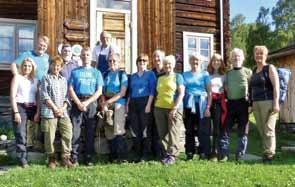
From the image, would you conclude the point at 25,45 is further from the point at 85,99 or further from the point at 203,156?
the point at 203,156

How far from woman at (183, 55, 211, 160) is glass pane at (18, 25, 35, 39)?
25.6 feet

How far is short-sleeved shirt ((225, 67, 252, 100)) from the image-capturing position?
29.2 feet

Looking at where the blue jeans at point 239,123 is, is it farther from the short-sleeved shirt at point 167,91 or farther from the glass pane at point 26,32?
the glass pane at point 26,32

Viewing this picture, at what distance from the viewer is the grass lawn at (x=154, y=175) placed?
7.17 meters

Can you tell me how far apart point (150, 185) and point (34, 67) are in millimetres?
Result: 2917

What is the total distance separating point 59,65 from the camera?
8.32 meters

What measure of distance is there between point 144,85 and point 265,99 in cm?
209

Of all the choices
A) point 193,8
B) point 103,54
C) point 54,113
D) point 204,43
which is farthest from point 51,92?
point 204,43

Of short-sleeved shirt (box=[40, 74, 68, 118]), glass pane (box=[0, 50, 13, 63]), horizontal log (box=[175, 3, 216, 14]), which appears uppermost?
horizontal log (box=[175, 3, 216, 14])

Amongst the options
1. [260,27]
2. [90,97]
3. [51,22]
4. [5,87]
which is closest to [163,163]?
[90,97]

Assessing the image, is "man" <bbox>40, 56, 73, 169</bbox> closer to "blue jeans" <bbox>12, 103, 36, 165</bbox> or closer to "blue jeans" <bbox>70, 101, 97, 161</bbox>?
"blue jeans" <bbox>70, 101, 97, 161</bbox>

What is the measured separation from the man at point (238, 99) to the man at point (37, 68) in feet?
10.5

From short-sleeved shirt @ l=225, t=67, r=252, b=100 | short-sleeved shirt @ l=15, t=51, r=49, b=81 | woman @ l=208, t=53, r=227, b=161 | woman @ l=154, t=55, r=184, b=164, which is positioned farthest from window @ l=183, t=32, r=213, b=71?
short-sleeved shirt @ l=15, t=51, r=49, b=81

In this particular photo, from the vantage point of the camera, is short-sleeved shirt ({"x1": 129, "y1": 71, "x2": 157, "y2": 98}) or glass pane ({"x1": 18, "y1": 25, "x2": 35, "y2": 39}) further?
glass pane ({"x1": 18, "y1": 25, "x2": 35, "y2": 39})
